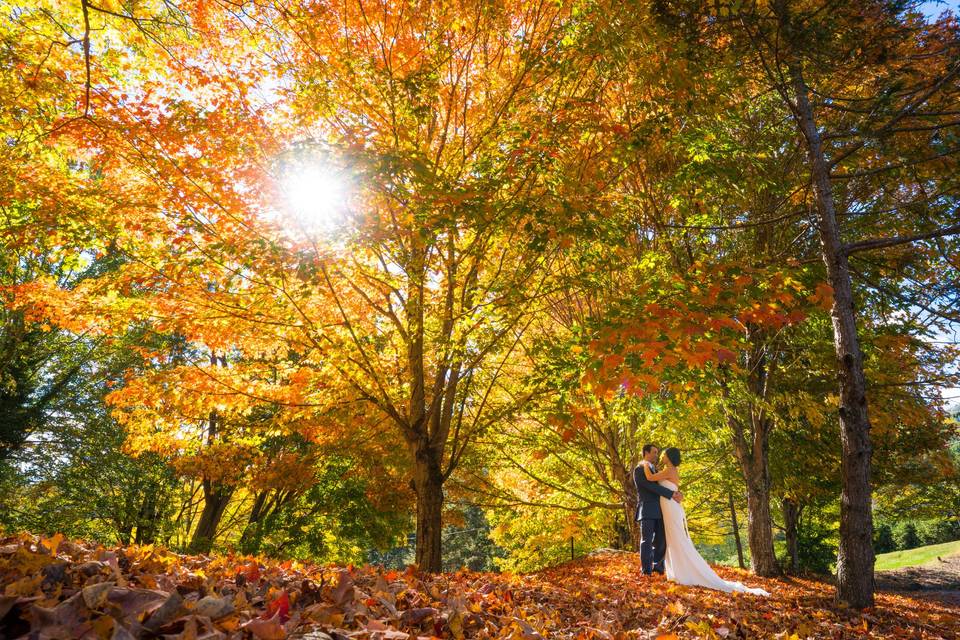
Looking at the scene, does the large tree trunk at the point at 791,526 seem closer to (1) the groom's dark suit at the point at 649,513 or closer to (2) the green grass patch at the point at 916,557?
(2) the green grass patch at the point at 916,557

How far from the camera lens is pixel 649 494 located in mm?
7191

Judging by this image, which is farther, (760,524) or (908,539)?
(908,539)

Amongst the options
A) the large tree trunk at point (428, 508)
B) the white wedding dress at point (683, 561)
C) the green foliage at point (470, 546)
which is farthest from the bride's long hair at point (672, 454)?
the green foliage at point (470, 546)

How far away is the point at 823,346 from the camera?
8789mm

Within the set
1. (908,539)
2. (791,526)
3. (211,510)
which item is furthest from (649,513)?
(908,539)

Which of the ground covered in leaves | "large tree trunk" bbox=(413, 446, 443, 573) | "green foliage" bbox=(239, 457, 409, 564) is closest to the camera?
the ground covered in leaves

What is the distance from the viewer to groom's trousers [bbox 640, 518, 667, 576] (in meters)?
7.18

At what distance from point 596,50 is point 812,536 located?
69.0 feet

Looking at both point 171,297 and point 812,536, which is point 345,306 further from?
point 812,536

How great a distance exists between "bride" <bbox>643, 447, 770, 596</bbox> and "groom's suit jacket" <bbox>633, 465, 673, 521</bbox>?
72mm

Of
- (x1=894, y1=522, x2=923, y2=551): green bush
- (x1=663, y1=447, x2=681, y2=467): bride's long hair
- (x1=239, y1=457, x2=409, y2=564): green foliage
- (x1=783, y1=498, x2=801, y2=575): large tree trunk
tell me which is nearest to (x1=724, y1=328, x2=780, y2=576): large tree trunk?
(x1=663, y1=447, x2=681, y2=467): bride's long hair

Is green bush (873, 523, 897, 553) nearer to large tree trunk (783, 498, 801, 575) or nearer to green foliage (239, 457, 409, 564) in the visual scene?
large tree trunk (783, 498, 801, 575)

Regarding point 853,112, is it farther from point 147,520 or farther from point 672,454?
point 147,520

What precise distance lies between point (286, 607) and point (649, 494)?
6.38m
